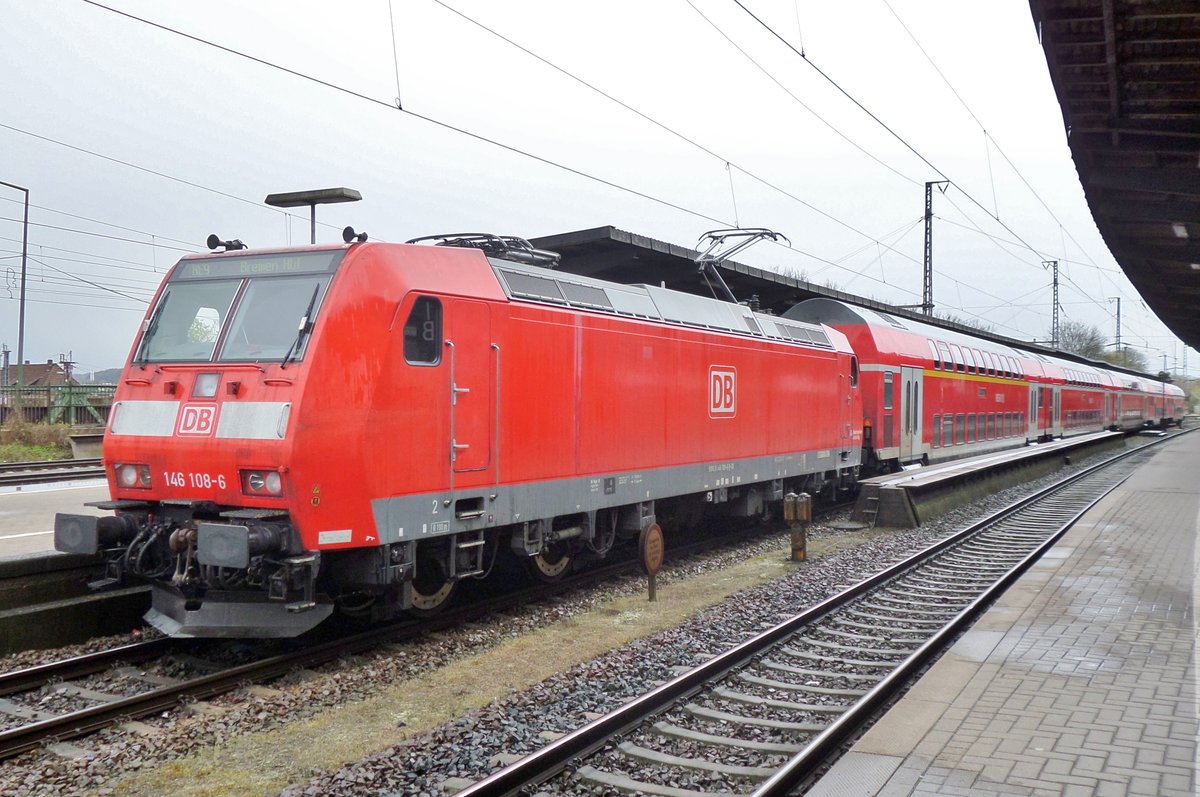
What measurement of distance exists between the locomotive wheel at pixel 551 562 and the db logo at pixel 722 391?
3158mm

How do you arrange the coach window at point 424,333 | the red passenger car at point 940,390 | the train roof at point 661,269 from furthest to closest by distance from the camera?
the red passenger car at point 940,390 → the train roof at point 661,269 → the coach window at point 424,333

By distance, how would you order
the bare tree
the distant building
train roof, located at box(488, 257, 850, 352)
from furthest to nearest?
the bare tree, the distant building, train roof, located at box(488, 257, 850, 352)

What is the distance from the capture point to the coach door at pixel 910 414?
20.6m

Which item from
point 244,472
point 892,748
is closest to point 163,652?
point 244,472

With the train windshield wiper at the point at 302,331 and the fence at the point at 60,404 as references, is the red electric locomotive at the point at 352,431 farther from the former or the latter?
the fence at the point at 60,404

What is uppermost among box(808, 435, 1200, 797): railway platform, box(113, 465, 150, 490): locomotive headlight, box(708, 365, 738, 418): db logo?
box(708, 365, 738, 418): db logo

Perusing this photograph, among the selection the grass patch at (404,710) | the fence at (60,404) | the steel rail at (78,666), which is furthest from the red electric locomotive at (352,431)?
the fence at (60,404)

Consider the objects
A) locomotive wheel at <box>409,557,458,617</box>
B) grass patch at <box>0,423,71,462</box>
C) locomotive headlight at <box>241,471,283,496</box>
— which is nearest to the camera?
locomotive headlight at <box>241,471,283,496</box>

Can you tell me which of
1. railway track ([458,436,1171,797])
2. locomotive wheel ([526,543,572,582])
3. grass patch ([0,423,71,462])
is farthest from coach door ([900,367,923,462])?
grass patch ([0,423,71,462])

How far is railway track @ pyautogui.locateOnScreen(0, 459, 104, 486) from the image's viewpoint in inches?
682

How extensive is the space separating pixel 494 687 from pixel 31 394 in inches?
1065

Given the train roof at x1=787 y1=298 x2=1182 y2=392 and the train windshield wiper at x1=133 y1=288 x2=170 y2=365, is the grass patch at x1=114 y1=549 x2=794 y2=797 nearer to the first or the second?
the train windshield wiper at x1=133 y1=288 x2=170 y2=365

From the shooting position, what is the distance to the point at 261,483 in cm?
689

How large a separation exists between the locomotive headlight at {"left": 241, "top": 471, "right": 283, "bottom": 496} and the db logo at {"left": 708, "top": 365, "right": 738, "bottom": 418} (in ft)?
22.6
